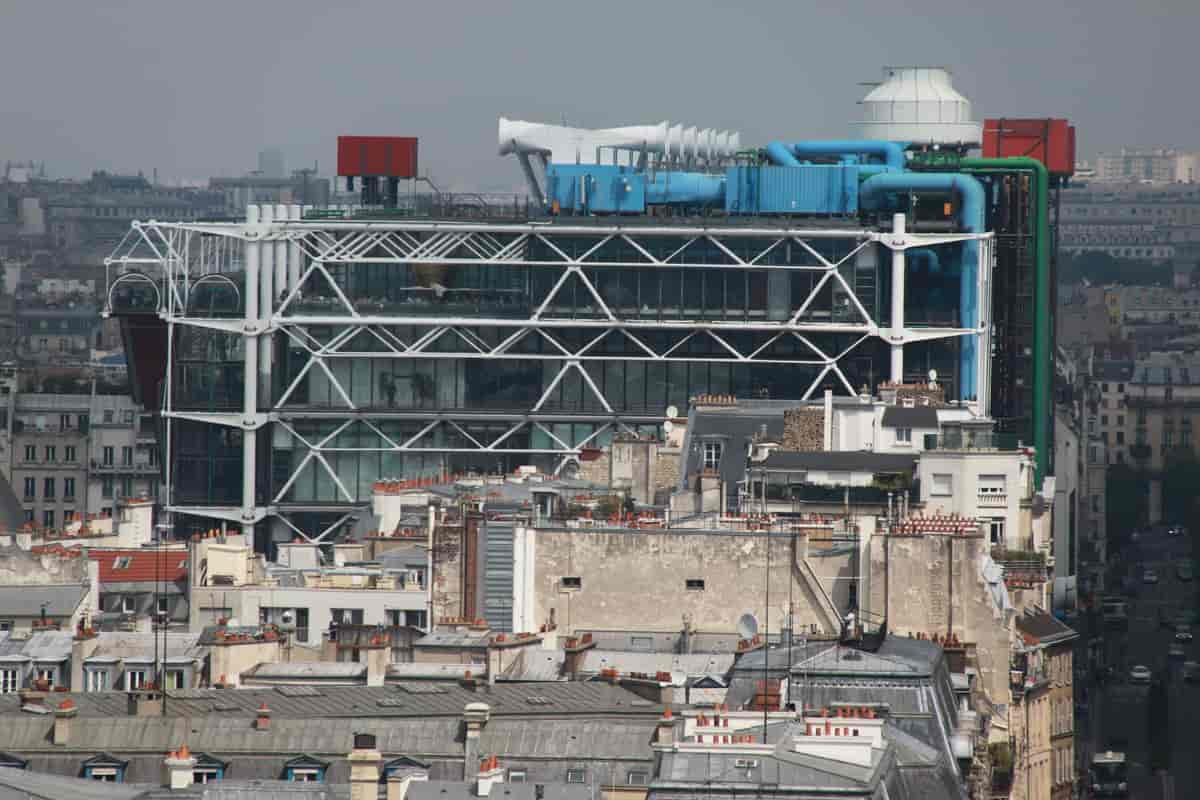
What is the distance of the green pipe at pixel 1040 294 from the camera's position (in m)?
184

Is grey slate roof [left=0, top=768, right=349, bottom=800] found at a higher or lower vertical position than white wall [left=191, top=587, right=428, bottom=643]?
lower

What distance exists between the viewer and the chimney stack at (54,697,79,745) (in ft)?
244

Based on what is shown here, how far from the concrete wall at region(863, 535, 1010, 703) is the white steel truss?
260 feet

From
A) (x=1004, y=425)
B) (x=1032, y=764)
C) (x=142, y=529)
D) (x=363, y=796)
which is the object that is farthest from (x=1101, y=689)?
(x=363, y=796)

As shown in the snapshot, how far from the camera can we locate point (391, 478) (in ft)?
568

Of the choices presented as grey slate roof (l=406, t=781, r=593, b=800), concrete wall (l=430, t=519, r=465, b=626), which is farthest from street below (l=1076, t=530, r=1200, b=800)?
grey slate roof (l=406, t=781, r=593, b=800)

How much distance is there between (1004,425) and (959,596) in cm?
8879

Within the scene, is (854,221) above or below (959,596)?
above

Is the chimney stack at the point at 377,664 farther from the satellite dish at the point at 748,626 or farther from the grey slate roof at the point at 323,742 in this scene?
the satellite dish at the point at 748,626

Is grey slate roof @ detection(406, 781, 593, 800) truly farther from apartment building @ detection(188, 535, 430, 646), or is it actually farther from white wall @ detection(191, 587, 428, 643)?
white wall @ detection(191, 587, 428, 643)

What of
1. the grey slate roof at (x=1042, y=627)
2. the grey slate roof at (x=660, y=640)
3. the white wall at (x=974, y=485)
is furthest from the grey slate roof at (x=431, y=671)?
the white wall at (x=974, y=485)

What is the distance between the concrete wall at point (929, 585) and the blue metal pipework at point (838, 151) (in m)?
92.0

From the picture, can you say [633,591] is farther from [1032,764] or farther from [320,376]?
[320,376]

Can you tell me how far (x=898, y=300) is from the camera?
567 ft
